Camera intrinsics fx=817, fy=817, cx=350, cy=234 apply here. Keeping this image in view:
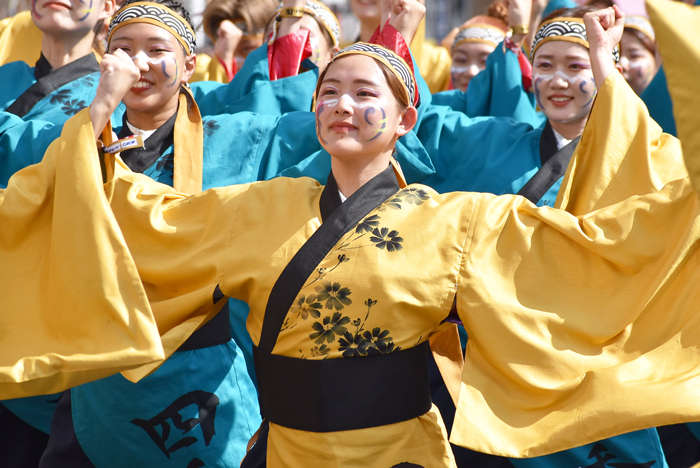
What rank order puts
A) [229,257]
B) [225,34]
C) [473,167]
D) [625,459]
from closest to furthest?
1. [229,257]
2. [625,459]
3. [473,167]
4. [225,34]

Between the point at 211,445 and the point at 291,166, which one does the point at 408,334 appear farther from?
the point at 291,166

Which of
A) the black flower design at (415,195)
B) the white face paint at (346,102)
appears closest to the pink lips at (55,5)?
the white face paint at (346,102)

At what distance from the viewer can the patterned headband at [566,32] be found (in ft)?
9.12

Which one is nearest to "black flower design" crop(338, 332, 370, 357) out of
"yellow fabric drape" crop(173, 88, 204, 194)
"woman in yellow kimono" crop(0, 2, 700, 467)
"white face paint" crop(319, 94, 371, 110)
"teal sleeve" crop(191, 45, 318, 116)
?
"woman in yellow kimono" crop(0, 2, 700, 467)

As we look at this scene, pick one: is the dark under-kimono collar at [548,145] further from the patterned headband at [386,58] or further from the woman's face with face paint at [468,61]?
the woman's face with face paint at [468,61]

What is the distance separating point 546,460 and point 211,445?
94cm

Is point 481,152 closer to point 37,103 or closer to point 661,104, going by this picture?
point 661,104

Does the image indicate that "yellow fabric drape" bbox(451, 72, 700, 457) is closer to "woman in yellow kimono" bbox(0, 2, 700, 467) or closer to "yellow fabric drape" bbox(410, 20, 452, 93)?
"woman in yellow kimono" bbox(0, 2, 700, 467)

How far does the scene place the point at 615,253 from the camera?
179cm

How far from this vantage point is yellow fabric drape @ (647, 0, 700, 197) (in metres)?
1.36

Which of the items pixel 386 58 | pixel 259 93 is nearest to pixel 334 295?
pixel 386 58

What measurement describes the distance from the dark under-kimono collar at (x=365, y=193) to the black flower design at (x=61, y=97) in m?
1.46

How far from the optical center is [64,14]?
303cm

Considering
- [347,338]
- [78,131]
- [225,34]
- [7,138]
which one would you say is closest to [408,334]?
[347,338]
